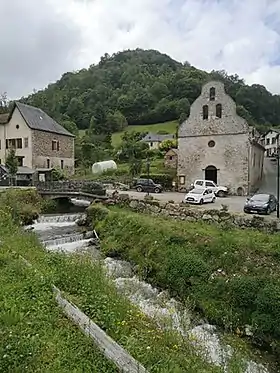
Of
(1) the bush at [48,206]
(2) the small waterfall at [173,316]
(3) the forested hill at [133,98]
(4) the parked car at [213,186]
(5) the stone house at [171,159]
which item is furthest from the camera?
(3) the forested hill at [133,98]

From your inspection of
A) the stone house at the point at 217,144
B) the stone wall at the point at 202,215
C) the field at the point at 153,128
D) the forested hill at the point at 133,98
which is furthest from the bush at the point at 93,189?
the forested hill at the point at 133,98

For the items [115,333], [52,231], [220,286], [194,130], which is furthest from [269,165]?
[115,333]

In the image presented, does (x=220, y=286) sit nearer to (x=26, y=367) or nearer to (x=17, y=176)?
(x=26, y=367)

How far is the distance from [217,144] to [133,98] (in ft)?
190

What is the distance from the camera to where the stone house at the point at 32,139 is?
1758 inches

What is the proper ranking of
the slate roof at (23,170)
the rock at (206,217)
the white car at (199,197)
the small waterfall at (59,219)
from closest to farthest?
the rock at (206,217), the small waterfall at (59,219), the white car at (199,197), the slate roof at (23,170)

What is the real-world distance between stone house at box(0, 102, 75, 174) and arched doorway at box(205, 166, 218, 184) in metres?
21.3

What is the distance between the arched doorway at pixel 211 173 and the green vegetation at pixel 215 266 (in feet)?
54.6

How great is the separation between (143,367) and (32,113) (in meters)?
45.6

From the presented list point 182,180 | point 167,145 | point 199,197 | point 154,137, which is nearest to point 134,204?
point 199,197

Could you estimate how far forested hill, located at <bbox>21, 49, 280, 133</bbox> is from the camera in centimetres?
8138

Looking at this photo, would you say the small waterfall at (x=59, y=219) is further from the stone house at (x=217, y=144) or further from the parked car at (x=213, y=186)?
the stone house at (x=217, y=144)

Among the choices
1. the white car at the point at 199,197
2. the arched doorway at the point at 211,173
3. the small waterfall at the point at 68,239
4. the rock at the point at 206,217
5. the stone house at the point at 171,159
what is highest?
the stone house at the point at 171,159

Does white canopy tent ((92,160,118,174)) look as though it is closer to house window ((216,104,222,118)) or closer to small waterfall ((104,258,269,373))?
house window ((216,104,222,118))
